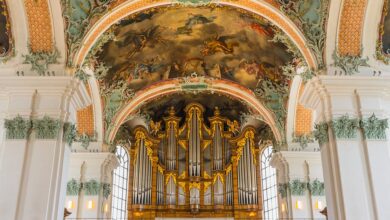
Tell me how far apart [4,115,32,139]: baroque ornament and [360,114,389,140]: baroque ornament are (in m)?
7.47

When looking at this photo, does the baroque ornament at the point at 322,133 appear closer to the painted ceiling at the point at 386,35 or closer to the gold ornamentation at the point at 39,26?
the painted ceiling at the point at 386,35

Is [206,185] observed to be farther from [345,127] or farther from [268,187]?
[345,127]

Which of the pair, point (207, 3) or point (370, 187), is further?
point (207, 3)

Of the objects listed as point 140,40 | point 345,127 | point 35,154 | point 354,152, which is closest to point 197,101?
point 140,40

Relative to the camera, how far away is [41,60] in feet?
37.5

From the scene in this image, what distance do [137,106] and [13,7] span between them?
23.8 ft

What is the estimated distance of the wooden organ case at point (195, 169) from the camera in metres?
19.2

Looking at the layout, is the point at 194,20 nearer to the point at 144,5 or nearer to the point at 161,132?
the point at 144,5

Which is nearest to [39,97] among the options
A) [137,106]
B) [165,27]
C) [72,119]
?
[72,119]

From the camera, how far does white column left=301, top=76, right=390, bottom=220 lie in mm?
10383

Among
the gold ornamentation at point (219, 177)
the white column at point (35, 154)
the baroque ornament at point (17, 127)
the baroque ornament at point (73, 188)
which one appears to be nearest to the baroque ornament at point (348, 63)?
the white column at point (35, 154)

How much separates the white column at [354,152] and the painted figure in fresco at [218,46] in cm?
411

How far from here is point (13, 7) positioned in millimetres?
11234

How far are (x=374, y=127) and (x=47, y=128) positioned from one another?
7265 millimetres
